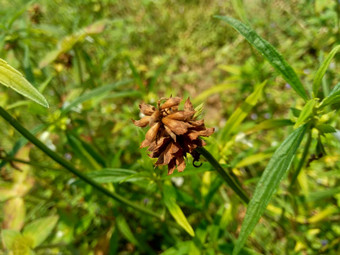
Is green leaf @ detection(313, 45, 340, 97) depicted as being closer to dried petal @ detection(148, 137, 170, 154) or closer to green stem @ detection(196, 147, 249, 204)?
green stem @ detection(196, 147, 249, 204)

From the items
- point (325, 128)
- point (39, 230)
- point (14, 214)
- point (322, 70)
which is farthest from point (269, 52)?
point (14, 214)

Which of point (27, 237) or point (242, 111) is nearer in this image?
point (242, 111)

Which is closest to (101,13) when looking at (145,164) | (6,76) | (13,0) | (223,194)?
(13,0)

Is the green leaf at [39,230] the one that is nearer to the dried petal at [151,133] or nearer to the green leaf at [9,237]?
the green leaf at [9,237]

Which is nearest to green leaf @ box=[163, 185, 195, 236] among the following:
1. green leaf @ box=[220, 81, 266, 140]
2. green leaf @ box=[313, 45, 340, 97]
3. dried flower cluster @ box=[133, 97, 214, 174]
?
green leaf @ box=[220, 81, 266, 140]

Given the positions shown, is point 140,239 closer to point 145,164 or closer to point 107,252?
point 107,252

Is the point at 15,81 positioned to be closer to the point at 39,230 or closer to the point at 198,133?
the point at 198,133
